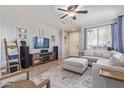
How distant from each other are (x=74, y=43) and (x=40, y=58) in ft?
12.9

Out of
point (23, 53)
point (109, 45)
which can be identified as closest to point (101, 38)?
point (109, 45)

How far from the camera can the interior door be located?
25.0ft

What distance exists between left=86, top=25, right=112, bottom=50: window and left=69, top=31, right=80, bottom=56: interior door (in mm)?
1624

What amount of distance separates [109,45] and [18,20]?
15.3 feet

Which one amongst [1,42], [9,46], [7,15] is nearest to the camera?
[9,46]

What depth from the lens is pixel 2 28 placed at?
3.44 m

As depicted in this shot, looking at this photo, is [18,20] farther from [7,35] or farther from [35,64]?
[35,64]

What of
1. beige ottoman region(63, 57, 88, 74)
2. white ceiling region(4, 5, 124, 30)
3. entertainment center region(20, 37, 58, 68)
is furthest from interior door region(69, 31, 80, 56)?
beige ottoman region(63, 57, 88, 74)

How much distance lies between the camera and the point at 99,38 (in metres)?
5.62

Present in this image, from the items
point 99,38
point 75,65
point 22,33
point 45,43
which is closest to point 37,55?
point 45,43

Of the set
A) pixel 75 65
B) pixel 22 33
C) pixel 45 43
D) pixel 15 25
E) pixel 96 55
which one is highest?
pixel 15 25

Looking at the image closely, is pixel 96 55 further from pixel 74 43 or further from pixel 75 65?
pixel 74 43

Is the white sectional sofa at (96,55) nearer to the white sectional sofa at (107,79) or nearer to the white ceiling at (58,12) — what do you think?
the white ceiling at (58,12)

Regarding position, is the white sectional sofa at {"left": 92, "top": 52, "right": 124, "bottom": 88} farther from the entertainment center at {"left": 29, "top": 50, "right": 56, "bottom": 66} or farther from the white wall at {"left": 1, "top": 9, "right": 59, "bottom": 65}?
the white wall at {"left": 1, "top": 9, "right": 59, "bottom": 65}
